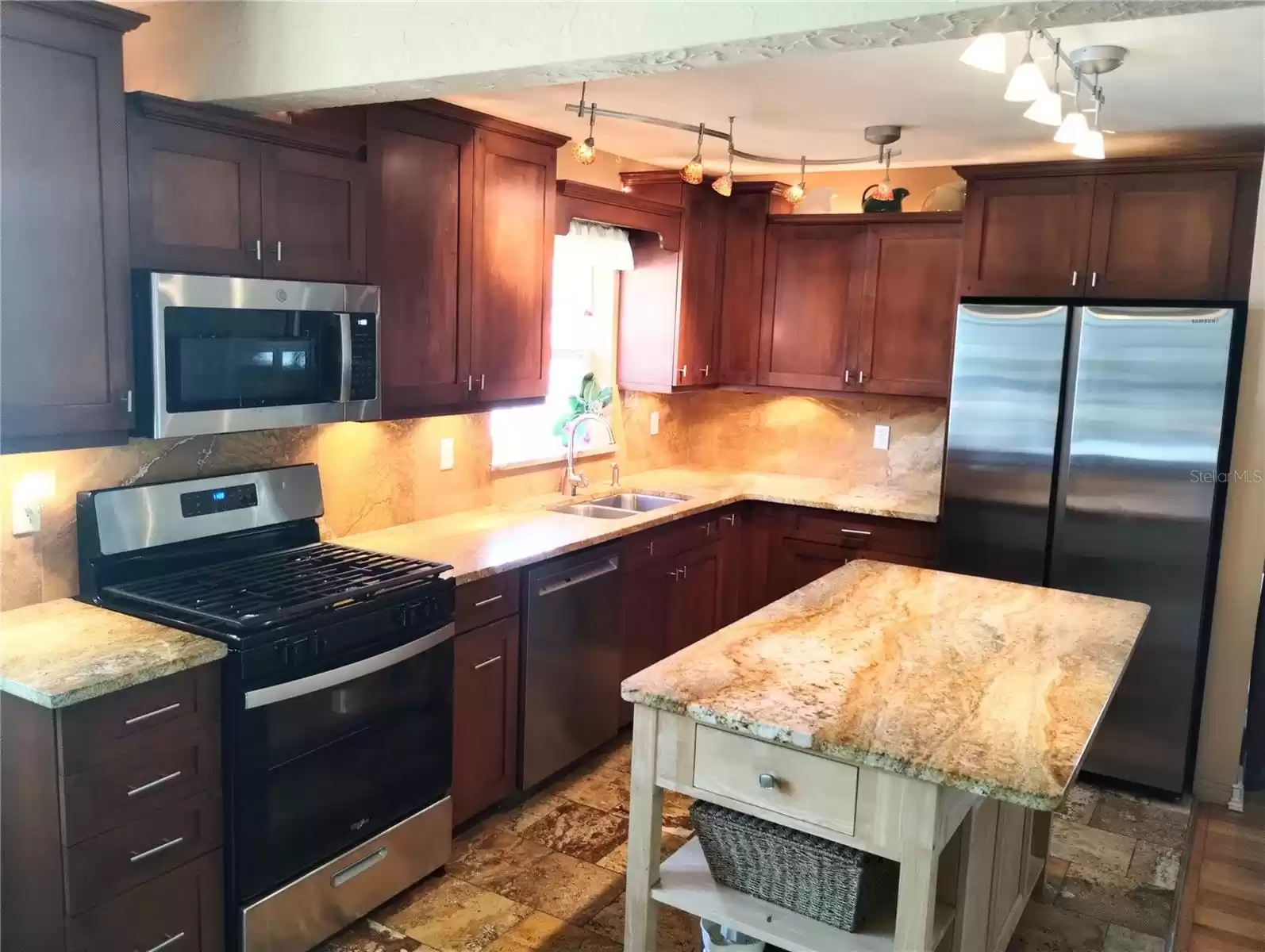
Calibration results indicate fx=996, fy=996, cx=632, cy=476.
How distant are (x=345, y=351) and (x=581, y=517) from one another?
1.33 m

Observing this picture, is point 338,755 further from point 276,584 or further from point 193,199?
point 193,199

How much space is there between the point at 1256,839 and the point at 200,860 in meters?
3.45

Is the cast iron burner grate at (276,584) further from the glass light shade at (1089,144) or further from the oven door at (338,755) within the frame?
the glass light shade at (1089,144)

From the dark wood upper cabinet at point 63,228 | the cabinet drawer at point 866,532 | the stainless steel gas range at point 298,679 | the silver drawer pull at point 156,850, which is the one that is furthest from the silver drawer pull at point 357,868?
the cabinet drawer at point 866,532

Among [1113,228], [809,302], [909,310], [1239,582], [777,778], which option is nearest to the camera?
[777,778]

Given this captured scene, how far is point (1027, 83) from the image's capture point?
2191mm

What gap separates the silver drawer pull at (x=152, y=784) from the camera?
84.6 inches

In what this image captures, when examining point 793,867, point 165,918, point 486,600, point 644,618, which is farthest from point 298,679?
point 644,618

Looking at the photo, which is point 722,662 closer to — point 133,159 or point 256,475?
point 256,475

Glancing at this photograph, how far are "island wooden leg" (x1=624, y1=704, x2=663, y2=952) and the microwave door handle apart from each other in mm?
1333

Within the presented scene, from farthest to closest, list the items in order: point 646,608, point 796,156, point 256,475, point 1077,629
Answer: point 796,156 → point 646,608 → point 256,475 → point 1077,629

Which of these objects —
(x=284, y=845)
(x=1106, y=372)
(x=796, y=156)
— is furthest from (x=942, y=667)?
(x=796, y=156)

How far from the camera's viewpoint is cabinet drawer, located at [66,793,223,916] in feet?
6.77

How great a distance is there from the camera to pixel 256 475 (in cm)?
296
